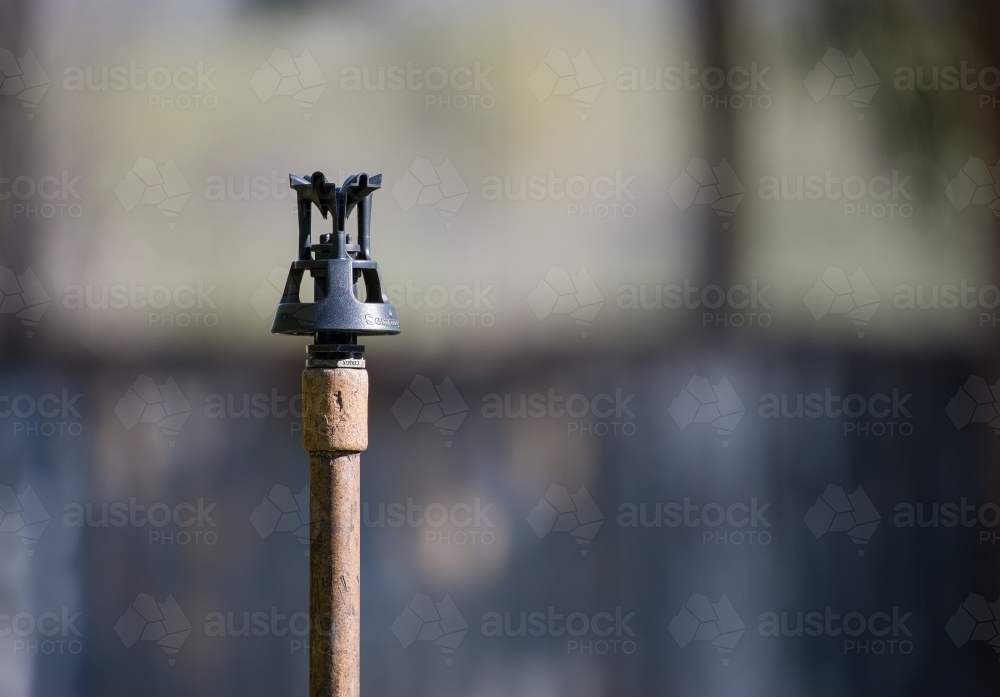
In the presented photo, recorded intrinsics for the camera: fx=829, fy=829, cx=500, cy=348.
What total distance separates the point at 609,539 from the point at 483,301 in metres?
0.57

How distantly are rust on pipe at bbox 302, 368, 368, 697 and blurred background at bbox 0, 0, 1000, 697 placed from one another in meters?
0.50

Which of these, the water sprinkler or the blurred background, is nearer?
the water sprinkler

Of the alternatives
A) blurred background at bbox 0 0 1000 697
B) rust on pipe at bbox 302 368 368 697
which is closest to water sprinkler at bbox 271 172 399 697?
rust on pipe at bbox 302 368 368 697

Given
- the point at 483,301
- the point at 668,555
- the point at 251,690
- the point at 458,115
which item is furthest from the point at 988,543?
the point at 251,690

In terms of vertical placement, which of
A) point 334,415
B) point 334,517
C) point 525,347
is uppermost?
point 525,347

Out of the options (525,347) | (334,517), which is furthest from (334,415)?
(525,347)

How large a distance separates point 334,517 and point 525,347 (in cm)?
68

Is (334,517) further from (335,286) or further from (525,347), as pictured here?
(525,347)

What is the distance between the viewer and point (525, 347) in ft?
5.82

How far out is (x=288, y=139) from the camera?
1773 mm

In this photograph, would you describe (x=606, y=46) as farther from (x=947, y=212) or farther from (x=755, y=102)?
(x=947, y=212)

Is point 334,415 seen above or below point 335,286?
below

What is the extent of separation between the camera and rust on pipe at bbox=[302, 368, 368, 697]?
3.98 feet

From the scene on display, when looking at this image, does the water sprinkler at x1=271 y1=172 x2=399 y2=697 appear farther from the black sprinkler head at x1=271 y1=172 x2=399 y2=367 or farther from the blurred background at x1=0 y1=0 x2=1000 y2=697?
the blurred background at x1=0 y1=0 x2=1000 y2=697
